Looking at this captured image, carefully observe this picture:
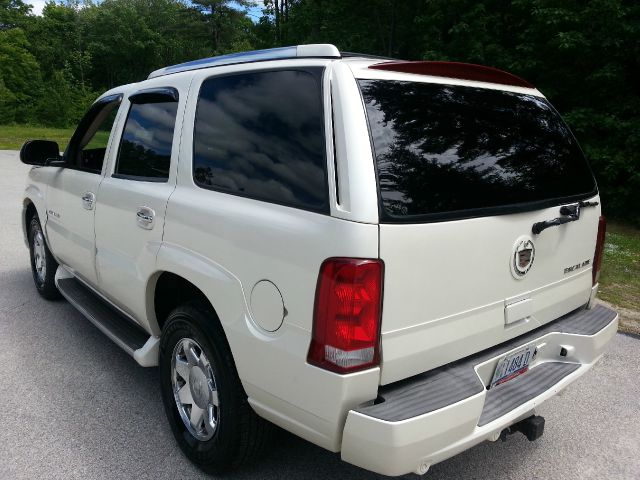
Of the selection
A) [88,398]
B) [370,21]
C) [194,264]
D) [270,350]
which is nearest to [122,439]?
[88,398]

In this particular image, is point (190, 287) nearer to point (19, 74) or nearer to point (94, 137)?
point (94, 137)

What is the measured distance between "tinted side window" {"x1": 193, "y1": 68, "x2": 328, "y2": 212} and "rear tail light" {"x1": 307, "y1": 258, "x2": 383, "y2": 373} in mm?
280

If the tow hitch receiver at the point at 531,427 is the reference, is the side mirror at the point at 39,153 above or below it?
above

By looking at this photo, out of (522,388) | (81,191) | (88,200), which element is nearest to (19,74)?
(81,191)

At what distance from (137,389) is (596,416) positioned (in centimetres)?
294

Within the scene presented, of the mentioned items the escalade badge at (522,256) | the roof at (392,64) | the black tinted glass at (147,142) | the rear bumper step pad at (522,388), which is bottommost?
the rear bumper step pad at (522,388)

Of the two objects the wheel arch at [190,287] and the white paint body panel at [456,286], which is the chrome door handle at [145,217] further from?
the white paint body panel at [456,286]

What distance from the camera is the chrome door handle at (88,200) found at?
11.9 ft

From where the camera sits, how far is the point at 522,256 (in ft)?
7.88

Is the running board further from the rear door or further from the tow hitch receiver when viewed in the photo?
the tow hitch receiver

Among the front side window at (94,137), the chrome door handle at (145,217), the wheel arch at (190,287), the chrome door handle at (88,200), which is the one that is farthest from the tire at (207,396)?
the front side window at (94,137)

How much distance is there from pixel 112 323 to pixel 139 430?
2.63 feet

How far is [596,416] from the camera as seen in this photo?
11.0ft

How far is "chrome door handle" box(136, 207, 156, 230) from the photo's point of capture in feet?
9.55
